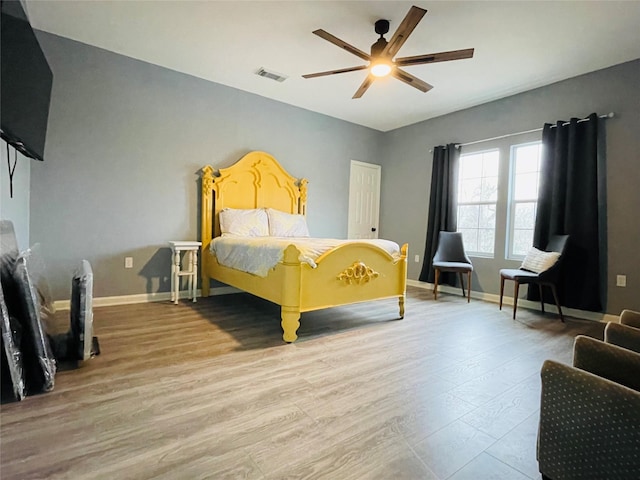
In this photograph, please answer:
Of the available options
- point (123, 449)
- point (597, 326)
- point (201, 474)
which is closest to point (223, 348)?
point (123, 449)

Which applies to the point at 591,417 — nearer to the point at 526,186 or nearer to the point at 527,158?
the point at 526,186

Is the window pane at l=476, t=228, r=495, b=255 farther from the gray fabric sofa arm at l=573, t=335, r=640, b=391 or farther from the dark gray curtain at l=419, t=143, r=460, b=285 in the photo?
the gray fabric sofa arm at l=573, t=335, r=640, b=391

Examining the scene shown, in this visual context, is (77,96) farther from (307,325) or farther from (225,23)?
(307,325)

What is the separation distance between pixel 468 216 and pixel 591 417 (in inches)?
159

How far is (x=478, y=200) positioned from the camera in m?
4.43

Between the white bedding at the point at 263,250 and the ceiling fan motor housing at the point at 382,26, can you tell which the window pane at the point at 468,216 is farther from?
the ceiling fan motor housing at the point at 382,26

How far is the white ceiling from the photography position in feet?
8.05

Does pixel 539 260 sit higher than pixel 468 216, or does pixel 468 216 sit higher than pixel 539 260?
pixel 468 216

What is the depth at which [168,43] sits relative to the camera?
3047 mm

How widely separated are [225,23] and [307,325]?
2.78m

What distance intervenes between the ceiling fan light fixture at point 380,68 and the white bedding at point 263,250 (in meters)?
1.51

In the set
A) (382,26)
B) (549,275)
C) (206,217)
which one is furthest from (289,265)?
(549,275)

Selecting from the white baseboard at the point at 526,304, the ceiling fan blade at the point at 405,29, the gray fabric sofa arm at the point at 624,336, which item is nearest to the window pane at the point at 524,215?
the white baseboard at the point at 526,304

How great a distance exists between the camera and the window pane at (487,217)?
14.0ft
